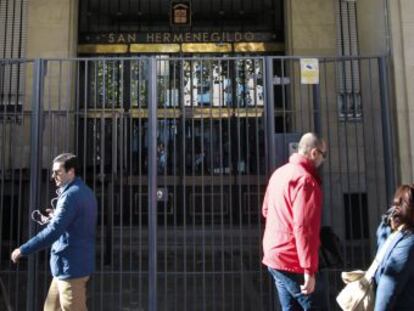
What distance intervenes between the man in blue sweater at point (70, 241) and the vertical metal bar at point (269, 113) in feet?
7.82

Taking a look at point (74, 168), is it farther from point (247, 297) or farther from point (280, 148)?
point (247, 297)

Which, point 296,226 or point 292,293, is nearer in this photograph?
point 296,226

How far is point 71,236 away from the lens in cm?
447

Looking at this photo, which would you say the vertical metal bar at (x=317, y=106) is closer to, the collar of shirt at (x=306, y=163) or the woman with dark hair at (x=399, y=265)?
the collar of shirt at (x=306, y=163)

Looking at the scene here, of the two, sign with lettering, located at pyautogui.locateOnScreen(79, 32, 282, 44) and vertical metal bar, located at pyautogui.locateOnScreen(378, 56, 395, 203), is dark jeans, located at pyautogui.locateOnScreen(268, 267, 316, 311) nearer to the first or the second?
vertical metal bar, located at pyautogui.locateOnScreen(378, 56, 395, 203)

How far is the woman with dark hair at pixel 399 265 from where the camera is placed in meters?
3.12

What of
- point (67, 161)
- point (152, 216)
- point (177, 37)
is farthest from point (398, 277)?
point (177, 37)

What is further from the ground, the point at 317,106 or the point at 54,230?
the point at 317,106

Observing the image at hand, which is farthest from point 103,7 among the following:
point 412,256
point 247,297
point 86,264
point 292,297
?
point 412,256

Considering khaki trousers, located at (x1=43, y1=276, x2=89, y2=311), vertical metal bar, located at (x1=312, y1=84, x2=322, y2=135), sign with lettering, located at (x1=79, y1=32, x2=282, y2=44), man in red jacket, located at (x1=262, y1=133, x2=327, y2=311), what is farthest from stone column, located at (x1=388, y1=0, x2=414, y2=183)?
Result: sign with lettering, located at (x1=79, y1=32, x2=282, y2=44)

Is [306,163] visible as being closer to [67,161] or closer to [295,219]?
[295,219]

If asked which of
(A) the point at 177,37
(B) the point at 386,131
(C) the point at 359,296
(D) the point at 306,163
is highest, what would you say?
(A) the point at 177,37

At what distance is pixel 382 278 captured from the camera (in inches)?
126

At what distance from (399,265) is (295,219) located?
82 centimetres
